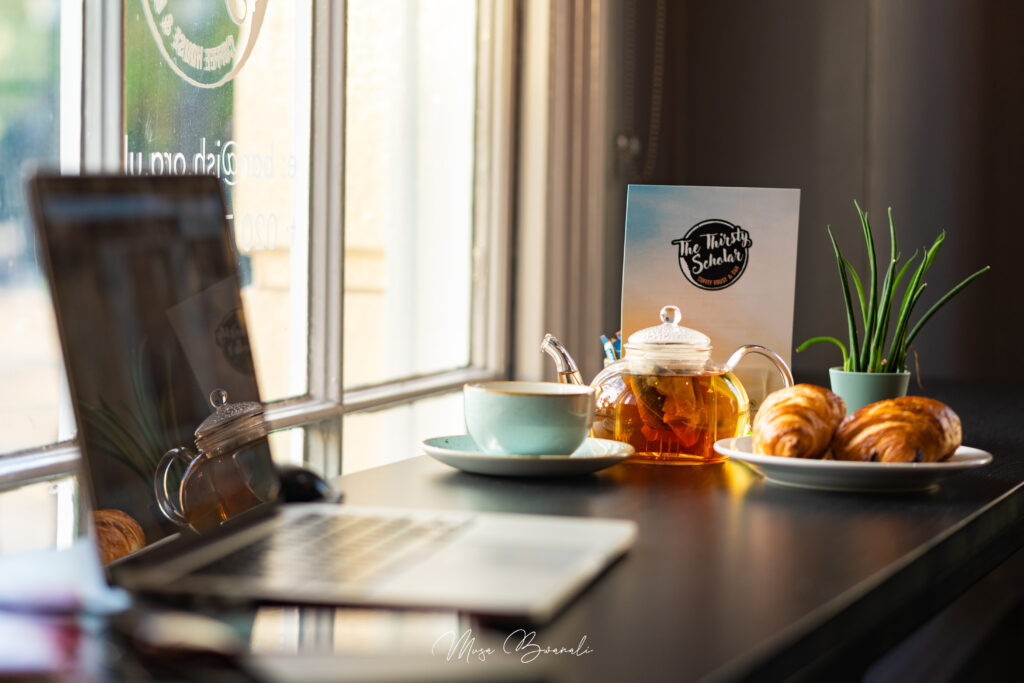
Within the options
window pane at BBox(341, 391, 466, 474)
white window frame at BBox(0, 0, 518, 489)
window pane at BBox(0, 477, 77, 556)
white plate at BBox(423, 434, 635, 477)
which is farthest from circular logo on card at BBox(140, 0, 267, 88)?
white plate at BBox(423, 434, 635, 477)

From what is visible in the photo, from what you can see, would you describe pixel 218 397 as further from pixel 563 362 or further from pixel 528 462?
pixel 563 362

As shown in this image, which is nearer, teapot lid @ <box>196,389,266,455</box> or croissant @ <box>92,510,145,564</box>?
croissant @ <box>92,510,145,564</box>

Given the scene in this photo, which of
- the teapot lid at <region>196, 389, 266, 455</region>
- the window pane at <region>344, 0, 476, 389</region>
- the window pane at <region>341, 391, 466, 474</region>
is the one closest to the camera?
the teapot lid at <region>196, 389, 266, 455</region>

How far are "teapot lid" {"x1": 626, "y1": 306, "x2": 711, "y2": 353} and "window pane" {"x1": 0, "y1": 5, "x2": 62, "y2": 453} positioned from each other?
102 centimetres

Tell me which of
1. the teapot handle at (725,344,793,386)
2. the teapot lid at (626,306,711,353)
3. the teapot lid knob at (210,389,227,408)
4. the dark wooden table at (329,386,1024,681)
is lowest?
the dark wooden table at (329,386,1024,681)

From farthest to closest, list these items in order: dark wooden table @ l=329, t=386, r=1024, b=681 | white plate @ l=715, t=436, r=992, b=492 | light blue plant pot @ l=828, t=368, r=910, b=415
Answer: light blue plant pot @ l=828, t=368, r=910, b=415
white plate @ l=715, t=436, r=992, b=492
dark wooden table @ l=329, t=386, r=1024, b=681

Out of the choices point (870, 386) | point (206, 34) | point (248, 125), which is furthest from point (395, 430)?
point (870, 386)

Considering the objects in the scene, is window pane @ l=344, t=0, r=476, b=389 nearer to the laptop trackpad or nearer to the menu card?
the menu card

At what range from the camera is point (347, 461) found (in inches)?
63.1

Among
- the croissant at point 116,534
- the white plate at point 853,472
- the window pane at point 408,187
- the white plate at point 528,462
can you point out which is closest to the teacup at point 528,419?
the white plate at point 528,462

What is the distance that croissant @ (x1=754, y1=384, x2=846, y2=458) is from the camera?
3.36 ft

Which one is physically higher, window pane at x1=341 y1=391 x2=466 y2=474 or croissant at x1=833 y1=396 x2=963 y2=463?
croissant at x1=833 y1=396 x2=963 y2=463

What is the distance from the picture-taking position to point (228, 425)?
886mm

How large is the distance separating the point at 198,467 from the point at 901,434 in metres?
0.58
